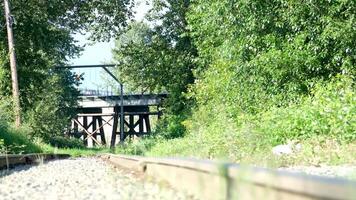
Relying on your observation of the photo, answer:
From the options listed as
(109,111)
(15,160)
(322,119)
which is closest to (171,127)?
(15,160)

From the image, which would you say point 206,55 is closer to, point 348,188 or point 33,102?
point 33,102

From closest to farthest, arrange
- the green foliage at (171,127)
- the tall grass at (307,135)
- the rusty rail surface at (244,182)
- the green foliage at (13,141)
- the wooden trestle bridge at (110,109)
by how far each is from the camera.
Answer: the rusty rail surface at (244,182) → the tall grass at (307,135) → the green foliage at (13,141) → the green foliage at (171,127) → the wooden trestle bridge at (110,109)

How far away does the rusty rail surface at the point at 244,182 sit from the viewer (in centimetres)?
198

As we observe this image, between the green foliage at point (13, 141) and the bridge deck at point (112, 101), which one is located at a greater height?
the bridge deck at point (112, 101)

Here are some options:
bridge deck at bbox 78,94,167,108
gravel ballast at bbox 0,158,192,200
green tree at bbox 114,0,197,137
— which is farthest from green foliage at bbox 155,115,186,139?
gravel ballast at bbox 0,158,192,200

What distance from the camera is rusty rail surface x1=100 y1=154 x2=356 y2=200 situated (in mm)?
1981

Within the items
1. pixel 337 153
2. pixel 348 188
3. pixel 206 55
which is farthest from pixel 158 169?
pixel 206 55

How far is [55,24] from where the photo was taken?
2936cm

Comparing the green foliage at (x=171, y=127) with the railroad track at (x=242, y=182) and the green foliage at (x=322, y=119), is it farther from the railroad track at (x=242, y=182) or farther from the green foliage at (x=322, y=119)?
the railroad track at (x=242, y=182)

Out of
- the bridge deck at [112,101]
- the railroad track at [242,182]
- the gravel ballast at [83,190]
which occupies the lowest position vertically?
the gravel ballast at [83,190]

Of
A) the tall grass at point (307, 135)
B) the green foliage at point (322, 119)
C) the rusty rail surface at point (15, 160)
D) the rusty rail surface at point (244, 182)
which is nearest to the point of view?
the rusty rail surface at point (244, 182)

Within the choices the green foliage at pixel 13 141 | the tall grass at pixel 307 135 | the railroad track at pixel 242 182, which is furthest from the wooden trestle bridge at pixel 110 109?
the railroad track at pixel 242 182

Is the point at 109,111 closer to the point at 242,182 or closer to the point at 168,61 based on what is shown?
the point at 168,61

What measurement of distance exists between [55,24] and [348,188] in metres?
28.7
